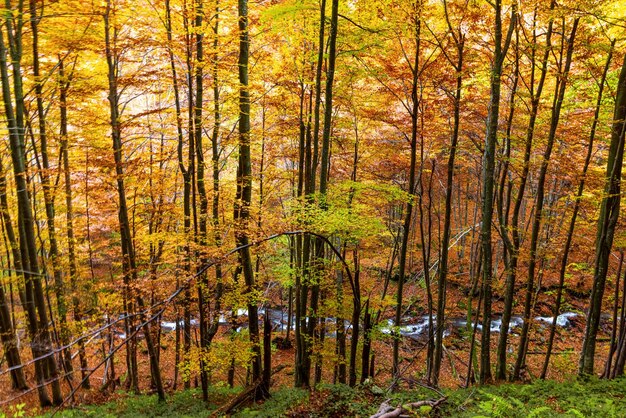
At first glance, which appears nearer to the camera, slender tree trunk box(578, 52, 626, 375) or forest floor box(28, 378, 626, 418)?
forest floor box(28, 378, 626, 418)

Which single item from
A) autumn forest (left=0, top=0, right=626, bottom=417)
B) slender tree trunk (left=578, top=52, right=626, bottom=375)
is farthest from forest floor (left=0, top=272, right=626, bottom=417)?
slender tree trunk (left=578, top=52, right=626, bottom=375)

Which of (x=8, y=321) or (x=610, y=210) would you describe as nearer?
(x=610, y=210)

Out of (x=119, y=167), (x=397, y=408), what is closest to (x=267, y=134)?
(x=119, y=167)

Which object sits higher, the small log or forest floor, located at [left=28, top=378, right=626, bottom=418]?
the small log

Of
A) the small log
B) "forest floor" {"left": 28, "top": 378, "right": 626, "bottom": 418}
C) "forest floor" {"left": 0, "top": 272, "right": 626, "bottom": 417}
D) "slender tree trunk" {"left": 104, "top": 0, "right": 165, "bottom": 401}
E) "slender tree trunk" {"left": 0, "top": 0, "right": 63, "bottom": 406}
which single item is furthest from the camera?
"slender tree trunk" {"left": 104, "top": 0, "right": 165, "bottom": 401}

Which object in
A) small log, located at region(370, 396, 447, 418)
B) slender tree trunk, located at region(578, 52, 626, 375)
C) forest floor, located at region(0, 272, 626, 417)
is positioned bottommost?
forest floor, located at region(0, 272, 626, 417)

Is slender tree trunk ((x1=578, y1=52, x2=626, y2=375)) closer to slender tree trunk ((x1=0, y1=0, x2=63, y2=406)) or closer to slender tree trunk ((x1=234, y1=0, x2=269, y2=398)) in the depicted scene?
slender tree trunk ((x1=234, y1=0, x2=269, y2=398))

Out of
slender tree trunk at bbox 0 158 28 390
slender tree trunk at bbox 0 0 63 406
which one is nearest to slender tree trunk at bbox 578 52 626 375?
slender tree trunk at bbox 0 0 63 406

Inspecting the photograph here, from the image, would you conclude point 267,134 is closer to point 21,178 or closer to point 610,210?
point 21,178

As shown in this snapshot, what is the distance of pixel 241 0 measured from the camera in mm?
9117

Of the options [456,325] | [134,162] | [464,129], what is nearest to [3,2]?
[134,162]

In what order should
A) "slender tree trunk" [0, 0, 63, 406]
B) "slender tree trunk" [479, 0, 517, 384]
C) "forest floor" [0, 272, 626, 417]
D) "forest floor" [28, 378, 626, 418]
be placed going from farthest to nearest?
"slender tree trunk" [479, 0, 517, 384] → "slender tree trunk" [0, 0, 63, 406] → "forest floor" [0, 272, 626, 417] → "forest floor" [28, 378, 626, 418]

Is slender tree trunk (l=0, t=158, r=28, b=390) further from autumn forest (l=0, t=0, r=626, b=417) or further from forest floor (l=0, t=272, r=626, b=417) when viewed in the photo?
forest floor (l=0, t=272, r=626, b=417)

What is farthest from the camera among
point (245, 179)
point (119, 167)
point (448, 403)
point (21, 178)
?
point (119, 167)
